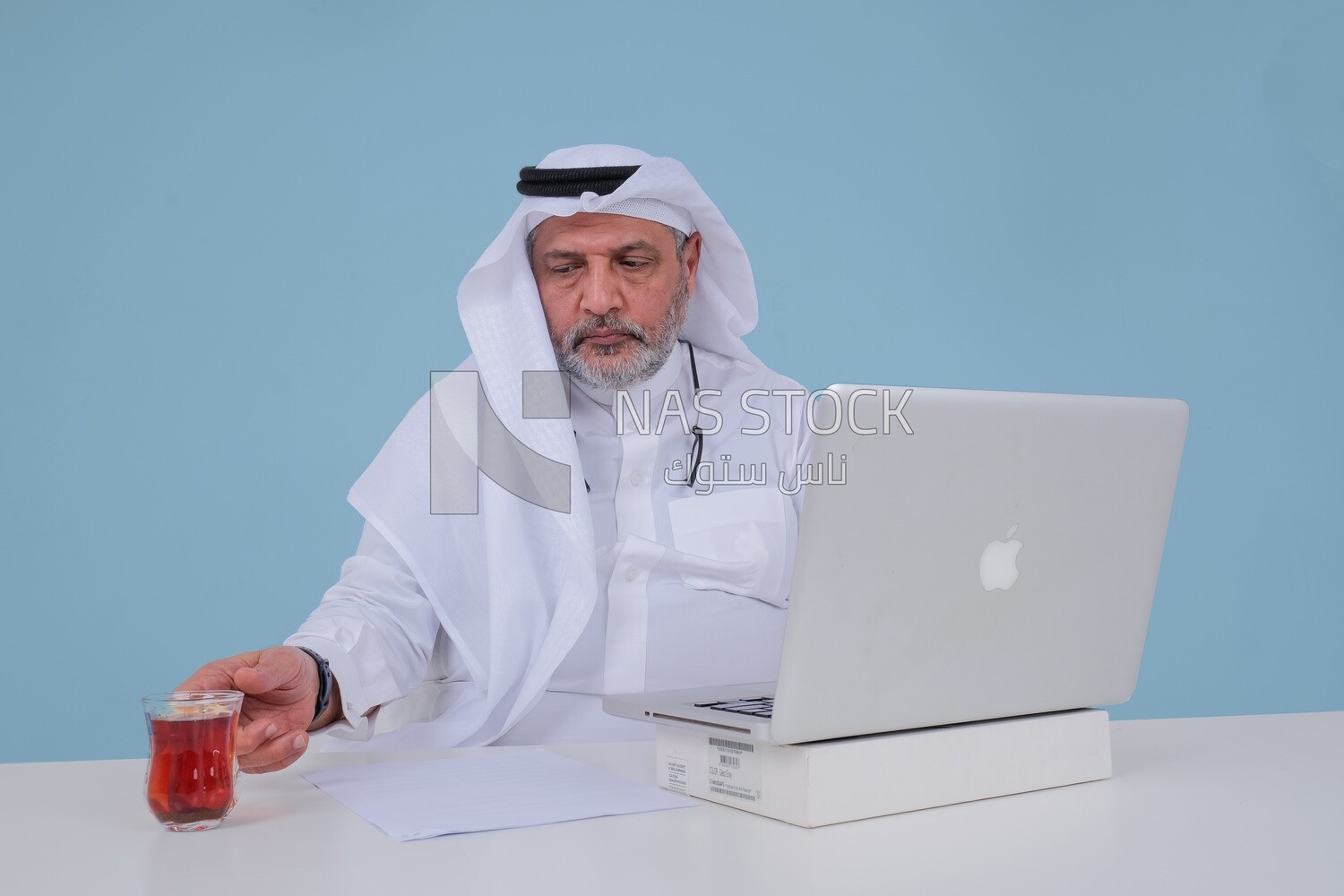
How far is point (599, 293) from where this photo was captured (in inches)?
79.0

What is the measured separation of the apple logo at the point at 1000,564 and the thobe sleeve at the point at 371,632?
0.81 metres

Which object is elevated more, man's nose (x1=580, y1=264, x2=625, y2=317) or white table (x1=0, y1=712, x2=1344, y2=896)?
man's nose (x1=580, y1=264, x2=625, y2=317)

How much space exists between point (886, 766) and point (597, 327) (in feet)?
3.88

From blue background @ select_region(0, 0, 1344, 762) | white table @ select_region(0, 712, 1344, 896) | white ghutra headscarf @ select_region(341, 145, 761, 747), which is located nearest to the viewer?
white table @ select_region(0, 712, 1344, 896)

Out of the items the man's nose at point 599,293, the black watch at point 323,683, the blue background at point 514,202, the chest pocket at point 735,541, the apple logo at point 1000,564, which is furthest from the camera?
the blue background at point 514,202

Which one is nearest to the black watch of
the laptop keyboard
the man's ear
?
the laptop keyboard

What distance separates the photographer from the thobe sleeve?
1464mm

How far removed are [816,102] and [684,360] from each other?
1.56 meters

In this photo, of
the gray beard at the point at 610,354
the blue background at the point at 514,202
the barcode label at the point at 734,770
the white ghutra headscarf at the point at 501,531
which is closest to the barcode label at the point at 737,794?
the barcode label at the point at 734,770

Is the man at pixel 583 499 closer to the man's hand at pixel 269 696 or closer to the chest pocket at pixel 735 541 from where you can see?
the chest pocket at pixel 735 541

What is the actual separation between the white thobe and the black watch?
0.80ft

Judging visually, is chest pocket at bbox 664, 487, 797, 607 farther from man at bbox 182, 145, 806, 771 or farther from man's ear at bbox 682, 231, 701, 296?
man's ear at bbox 682, 231, 701, 296

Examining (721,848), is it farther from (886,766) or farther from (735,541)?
(735,541)

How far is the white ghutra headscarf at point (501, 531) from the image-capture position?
5.70 feet
